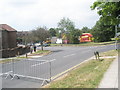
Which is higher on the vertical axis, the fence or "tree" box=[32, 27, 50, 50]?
"tree" box=[32, 27, 50, 50]

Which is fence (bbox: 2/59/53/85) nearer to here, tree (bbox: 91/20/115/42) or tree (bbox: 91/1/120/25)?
tree (bbox: 91/1/120/25)

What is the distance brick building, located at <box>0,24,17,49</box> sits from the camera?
34.2m

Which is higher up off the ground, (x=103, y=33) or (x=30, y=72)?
(x=103, y=33)

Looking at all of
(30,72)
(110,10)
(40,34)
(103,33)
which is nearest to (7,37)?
(40,34)

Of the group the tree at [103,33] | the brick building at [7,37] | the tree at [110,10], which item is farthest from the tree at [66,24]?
the tree at [110,10]

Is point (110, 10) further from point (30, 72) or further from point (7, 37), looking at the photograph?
point (7, 37)

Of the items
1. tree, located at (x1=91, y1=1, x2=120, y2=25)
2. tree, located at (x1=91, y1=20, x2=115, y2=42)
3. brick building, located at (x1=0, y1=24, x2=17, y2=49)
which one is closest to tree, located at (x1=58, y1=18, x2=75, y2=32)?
tree, located at (x1=91, y1=20, x2=115, y2=42)

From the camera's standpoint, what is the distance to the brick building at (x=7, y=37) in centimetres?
3416

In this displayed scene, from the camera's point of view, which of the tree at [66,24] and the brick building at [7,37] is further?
the tree at [66,24]

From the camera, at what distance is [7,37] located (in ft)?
118

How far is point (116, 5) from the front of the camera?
37.3ft

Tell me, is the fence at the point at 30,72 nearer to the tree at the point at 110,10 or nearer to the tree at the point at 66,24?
the tree at the point at 110,10

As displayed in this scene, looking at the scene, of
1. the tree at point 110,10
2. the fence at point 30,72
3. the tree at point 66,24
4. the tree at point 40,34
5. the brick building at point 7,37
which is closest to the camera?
the fence at point 30,72

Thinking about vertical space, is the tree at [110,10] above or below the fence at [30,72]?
above
